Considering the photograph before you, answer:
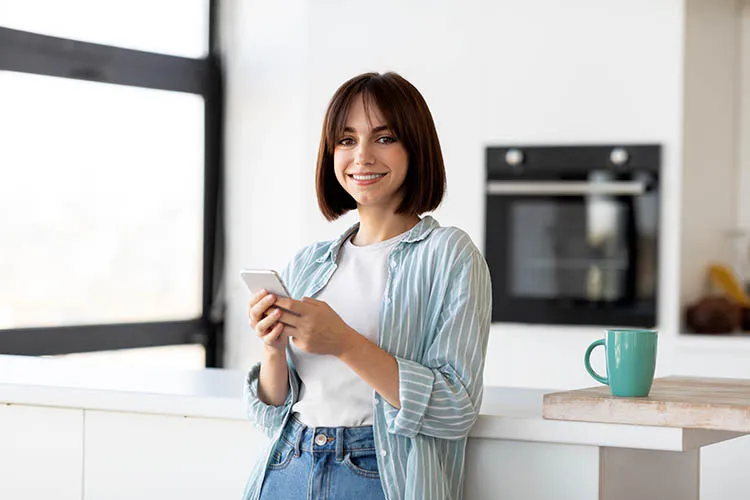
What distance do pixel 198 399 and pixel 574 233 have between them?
89.9 inches

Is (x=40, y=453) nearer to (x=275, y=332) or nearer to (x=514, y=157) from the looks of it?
(x=275, y=332)

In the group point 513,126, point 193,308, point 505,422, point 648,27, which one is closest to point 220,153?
point 193,308

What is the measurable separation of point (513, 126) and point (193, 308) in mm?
1618

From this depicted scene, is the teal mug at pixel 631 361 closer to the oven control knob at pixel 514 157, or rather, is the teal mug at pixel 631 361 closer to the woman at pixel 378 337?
the woman at pixel 378 337

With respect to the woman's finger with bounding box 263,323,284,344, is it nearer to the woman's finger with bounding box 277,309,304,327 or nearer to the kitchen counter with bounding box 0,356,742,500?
the woman's finger with bounding box 277,309,304,327

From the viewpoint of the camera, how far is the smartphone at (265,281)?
4.50 feet

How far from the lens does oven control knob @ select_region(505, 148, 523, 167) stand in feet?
12.6

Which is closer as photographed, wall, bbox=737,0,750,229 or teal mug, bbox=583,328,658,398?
teal mug, bbox=583,328,658,398

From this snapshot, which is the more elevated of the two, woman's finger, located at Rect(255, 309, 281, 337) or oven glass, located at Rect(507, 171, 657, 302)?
oven glass, located at Rect(507, 171, 657, 302)

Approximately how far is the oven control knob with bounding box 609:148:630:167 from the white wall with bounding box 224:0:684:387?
5 centimetres

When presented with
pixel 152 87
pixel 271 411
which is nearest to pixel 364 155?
pixel 271 411

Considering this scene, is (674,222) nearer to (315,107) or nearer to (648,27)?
(648,27)

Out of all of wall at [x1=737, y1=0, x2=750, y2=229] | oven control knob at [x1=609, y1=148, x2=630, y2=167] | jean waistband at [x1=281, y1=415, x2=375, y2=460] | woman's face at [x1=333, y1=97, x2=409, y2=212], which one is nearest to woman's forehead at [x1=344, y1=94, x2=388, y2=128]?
woman's face at [x1=333, y1=97, x2=409, y2=212]

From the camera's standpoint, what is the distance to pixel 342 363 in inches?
59.2
